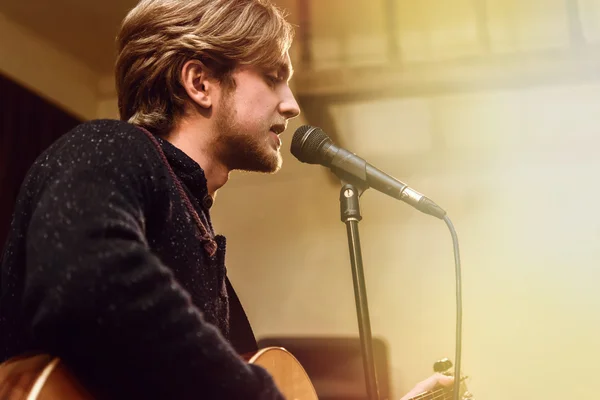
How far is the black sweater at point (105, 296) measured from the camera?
2.39 ft

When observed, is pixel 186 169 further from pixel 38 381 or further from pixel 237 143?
pixel 38 381

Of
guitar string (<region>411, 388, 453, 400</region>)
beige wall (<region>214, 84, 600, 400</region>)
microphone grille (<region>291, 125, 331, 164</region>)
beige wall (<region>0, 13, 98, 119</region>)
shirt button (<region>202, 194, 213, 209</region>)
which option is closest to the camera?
shirt button (<region>202, 194, 213, 209</region>)

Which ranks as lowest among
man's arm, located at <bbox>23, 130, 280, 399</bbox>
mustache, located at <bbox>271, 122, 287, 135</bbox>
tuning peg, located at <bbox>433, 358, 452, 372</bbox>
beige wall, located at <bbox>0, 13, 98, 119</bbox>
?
tuning peg, located at <bbox>433, 358, 452, 372</bbox>

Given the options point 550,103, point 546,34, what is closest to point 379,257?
point 550,103

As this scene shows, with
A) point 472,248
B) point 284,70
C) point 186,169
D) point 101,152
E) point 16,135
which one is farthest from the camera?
point 16,135

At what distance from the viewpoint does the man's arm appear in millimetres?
725

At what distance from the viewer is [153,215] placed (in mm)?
963

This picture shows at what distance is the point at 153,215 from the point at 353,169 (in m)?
0.51

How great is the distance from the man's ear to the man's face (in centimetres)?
3

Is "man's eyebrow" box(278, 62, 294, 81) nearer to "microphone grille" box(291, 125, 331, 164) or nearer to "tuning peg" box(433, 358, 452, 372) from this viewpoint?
"microphone grille" box(291, 125, 331, 164)

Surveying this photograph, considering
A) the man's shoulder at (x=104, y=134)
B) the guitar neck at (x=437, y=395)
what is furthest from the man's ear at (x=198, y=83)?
the guitar neck at (x=437, y=395)

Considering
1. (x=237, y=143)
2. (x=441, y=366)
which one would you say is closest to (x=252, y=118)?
(x=237, y=143)

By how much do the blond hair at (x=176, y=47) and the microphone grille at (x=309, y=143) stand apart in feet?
0.59

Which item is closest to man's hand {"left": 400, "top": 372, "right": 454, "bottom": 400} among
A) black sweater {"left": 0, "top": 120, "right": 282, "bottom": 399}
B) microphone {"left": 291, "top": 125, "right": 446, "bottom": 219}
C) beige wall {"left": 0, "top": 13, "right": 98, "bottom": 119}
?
microphone {"left": 291, "top": 125, "right": 446, "bottom": 219}
